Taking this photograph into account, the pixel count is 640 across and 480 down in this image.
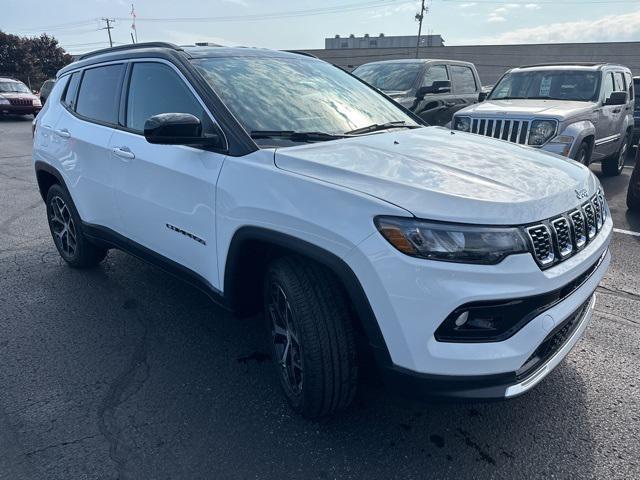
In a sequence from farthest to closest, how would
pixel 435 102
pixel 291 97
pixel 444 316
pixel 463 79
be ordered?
pixel 463 79
pixel 435 102
pixel 291 97
pixel 444 316

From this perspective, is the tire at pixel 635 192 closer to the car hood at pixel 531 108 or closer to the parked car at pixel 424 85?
the car hood at pixel 531 108

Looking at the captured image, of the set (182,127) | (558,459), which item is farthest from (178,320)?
(558,459)

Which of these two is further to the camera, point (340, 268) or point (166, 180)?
point (166, 180)

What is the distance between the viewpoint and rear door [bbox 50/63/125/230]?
350cm

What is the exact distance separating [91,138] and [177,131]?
1.52 metres

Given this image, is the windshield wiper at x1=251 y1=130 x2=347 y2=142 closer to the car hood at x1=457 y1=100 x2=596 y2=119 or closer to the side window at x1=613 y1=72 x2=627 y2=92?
the car hood at x1=457 y1=100 x2=596 y2=119

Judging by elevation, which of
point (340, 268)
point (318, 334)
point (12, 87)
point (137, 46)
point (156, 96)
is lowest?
point (12, 87)

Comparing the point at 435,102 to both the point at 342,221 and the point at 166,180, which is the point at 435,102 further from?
the point at 342,221

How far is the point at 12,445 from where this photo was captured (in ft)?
7.66

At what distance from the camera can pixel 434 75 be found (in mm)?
8844

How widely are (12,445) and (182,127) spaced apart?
1.74 metres

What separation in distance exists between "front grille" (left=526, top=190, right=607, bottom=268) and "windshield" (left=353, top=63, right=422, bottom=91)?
6577 millimetres

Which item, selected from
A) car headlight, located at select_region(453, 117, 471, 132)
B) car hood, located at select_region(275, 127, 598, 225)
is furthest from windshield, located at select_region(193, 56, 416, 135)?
car headlight, located at select_region(453, 117, 471, 132)

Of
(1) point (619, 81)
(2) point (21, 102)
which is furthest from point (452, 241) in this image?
(2) point (21, 102)
